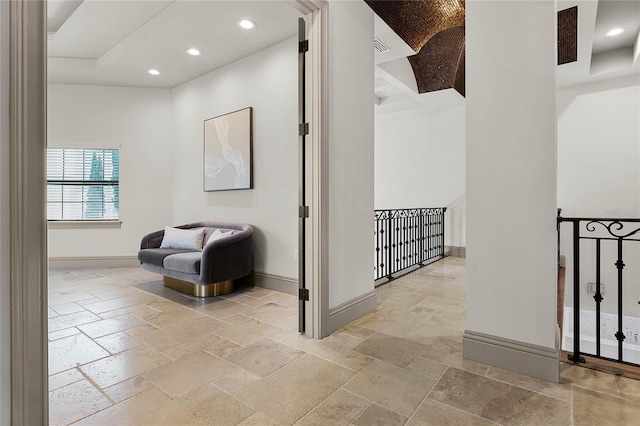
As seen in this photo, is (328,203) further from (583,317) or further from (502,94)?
(583,317)

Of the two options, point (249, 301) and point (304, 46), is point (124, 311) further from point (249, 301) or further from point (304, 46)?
point (304, 46)

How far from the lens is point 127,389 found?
1.82m

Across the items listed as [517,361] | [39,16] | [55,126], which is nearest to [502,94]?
[517,361]

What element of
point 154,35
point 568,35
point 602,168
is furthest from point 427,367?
point 602,168

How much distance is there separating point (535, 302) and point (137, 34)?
4.64 metres

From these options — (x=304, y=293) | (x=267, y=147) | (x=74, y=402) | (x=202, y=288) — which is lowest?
(x=74, y=402)

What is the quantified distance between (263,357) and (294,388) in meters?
0.44

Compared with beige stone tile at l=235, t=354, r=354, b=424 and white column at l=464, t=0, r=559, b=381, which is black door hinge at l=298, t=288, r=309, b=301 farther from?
white column at l=464, t=0, r=559, b=381

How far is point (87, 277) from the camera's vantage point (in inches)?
183

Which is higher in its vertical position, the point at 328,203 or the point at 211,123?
the point at 211,123

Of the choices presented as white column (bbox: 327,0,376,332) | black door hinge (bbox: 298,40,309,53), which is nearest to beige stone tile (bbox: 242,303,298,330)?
white column (bbox: 327,0,376,332)

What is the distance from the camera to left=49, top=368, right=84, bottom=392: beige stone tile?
6.15 ft

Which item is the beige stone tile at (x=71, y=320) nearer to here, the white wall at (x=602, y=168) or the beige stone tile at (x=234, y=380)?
the beige stone tile at (x=234, y=380)

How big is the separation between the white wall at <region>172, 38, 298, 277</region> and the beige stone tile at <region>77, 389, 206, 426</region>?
2177mm
